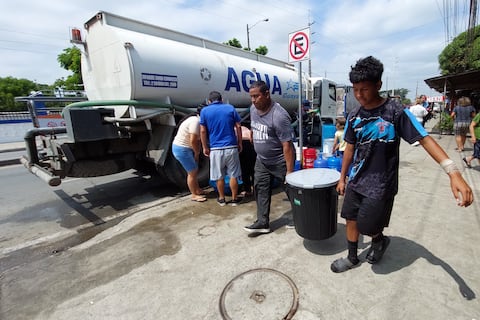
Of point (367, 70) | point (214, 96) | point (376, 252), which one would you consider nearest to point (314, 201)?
point (376, 252)

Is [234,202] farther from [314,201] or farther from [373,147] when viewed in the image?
[373,147]

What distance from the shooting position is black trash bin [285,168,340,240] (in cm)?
255

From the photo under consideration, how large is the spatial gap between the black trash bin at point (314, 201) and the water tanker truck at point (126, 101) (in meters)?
2.82

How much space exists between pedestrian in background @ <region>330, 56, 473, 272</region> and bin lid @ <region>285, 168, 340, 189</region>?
208 millimetres

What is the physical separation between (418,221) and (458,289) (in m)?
1.37

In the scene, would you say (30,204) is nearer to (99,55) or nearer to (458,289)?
(99,55)

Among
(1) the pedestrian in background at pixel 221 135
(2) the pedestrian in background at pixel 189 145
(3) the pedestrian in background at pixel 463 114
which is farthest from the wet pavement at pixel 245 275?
(3) the pedestrian in background at pixel 463 114

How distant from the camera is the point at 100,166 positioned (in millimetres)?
4430

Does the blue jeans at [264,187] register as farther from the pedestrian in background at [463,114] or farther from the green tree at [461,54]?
the green tree at [461,54]

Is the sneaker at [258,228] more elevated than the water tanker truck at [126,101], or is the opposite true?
the water tanker truck at [126,101]

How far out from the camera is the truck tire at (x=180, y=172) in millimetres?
4934

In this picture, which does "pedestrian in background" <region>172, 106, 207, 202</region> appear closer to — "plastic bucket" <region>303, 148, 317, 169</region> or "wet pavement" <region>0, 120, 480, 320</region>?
"wet pavement" <region>0, 120, 480, 320</region>

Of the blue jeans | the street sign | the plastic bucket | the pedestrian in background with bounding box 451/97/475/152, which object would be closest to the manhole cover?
the blue jeans

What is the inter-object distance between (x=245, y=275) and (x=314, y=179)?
1.14 metres
